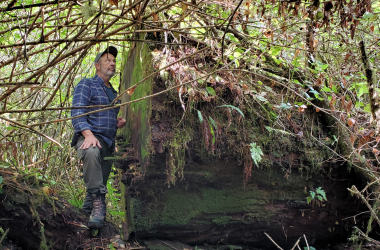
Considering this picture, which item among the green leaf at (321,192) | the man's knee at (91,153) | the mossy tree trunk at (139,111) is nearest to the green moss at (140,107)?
the mossy tree trunk at (139,111)

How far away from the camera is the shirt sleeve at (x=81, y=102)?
13.7ft

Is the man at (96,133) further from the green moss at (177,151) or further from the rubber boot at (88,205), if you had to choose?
the green moss at (177,151)

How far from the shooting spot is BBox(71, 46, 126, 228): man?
421 centimetres

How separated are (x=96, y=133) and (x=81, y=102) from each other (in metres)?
0.45

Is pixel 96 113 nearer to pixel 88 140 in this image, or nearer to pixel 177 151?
pixel 88 140

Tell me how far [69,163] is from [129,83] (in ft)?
7.70

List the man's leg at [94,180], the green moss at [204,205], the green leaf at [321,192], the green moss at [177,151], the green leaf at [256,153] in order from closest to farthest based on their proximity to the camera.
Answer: the green leaf at [256,153] → the green moss at [177,151] → the green leaf at [321,192] → the green moss at [204,205] → the man's leg at [94,180]

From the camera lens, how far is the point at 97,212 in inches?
169

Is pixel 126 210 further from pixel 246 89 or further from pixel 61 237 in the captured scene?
pixel 246 89

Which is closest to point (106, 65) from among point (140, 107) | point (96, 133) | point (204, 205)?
point (140, 107)

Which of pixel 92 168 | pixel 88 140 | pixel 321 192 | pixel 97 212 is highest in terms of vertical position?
pixel 88 140

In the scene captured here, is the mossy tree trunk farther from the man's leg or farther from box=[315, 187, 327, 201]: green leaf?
box=[315, 187, 327, 201]: green leaf

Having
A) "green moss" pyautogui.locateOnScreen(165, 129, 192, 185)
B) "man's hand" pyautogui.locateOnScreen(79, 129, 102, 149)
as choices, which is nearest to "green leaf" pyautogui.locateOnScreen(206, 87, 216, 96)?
"green moss" pyautogui.locateOnScreen(165, 129, 192, 185)

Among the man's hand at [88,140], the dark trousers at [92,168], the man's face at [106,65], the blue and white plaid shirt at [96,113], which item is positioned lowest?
the dark trousers at [92,168]
